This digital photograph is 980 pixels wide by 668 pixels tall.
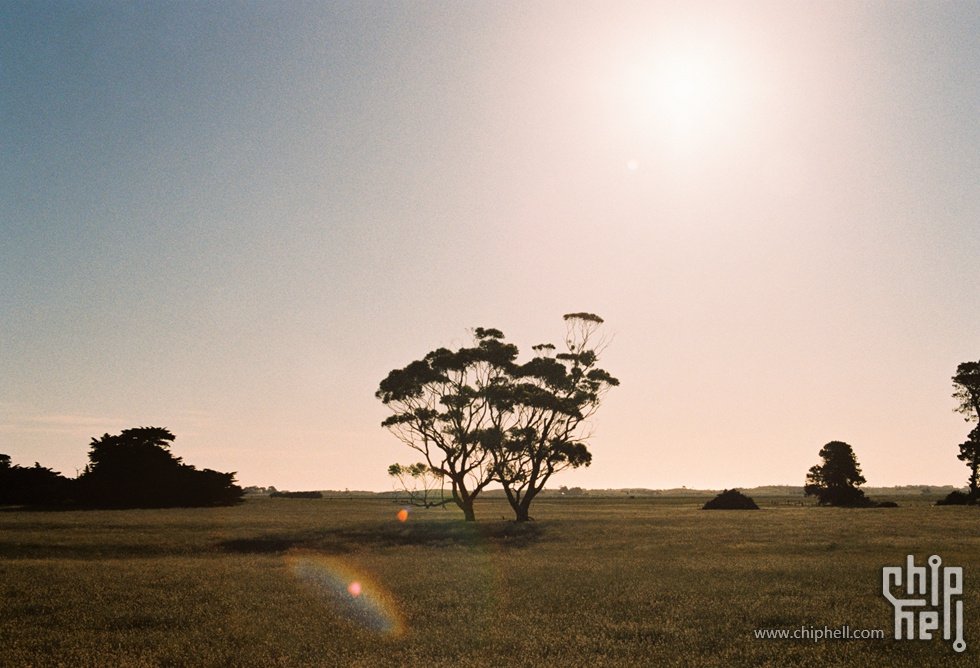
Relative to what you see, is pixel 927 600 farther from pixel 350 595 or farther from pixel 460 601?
pixel 350 595

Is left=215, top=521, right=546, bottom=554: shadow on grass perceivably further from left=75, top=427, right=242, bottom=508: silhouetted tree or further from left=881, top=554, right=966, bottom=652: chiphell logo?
left=75, top=427, right=242, bottom=508: silhouetted tree

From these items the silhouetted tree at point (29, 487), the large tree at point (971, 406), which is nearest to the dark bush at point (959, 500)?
the large tree at point (971, 406)

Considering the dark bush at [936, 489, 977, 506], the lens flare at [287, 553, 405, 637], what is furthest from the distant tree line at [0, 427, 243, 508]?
the dark bush at [936, 489, 977, 506]

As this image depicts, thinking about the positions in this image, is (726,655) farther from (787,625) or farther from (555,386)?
(555,386)

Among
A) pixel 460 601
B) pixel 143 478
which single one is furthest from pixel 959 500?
pixel 143 478

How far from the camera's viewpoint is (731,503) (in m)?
82.1

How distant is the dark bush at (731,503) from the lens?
8100 centimetres

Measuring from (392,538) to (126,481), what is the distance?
51.2 meters

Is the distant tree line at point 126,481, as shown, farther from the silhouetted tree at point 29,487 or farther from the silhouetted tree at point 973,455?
the silhouetted tree at point 973,455

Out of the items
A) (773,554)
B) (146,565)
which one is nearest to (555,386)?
(773,554)

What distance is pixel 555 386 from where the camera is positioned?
6419cm

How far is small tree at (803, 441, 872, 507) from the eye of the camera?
91750mm

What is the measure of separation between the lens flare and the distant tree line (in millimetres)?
58624

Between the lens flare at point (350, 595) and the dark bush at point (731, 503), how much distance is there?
2469 inches
